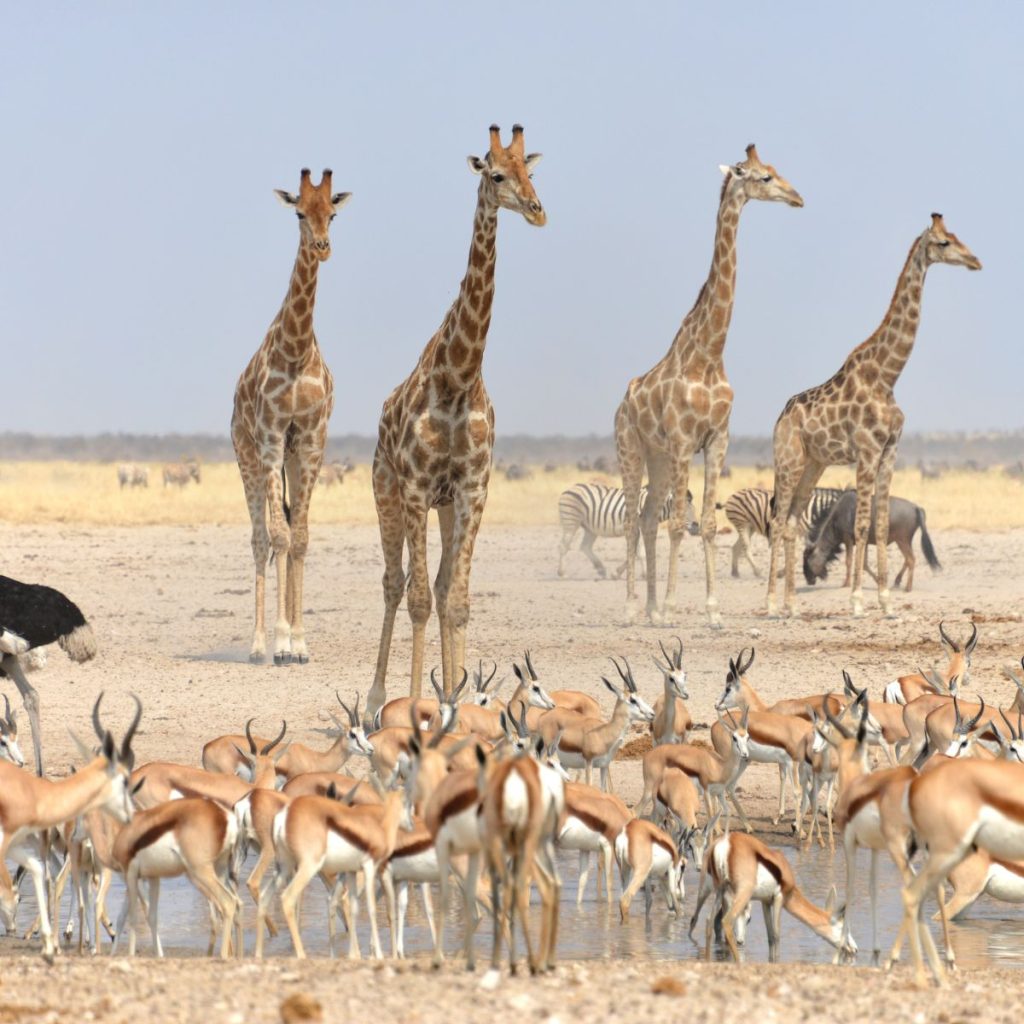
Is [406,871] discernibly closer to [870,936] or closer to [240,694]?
[870,936]

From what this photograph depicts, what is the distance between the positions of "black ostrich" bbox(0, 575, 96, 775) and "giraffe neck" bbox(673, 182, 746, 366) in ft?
25.7

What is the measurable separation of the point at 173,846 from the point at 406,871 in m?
0.95

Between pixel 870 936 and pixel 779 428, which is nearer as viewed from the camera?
pixel 870 936

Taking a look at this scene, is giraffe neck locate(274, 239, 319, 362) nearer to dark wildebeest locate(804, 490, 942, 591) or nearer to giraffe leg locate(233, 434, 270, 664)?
giraffe leg locate(233, 434, 270, 664)

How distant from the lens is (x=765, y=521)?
23.5 m

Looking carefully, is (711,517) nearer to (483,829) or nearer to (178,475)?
(483,829)

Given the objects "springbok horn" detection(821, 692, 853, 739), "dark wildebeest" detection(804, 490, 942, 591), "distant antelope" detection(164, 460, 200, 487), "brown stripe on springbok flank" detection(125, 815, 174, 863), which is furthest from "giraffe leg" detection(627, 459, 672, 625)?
"distant antelope" detection(164, 460, 200, 487)

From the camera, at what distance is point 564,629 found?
60.2 ft

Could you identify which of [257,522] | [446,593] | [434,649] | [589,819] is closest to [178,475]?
[434,649]

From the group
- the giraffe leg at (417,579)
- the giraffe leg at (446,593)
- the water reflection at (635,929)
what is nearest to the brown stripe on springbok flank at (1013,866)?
the water reflection at (635,929)

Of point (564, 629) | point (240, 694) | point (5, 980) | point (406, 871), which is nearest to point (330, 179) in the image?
point (240, 694)

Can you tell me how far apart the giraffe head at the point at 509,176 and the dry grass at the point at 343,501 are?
2035 centimetres

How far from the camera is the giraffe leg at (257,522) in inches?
617

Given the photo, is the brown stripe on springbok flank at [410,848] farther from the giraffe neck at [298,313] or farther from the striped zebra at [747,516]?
the striped zebra at [747,516]
